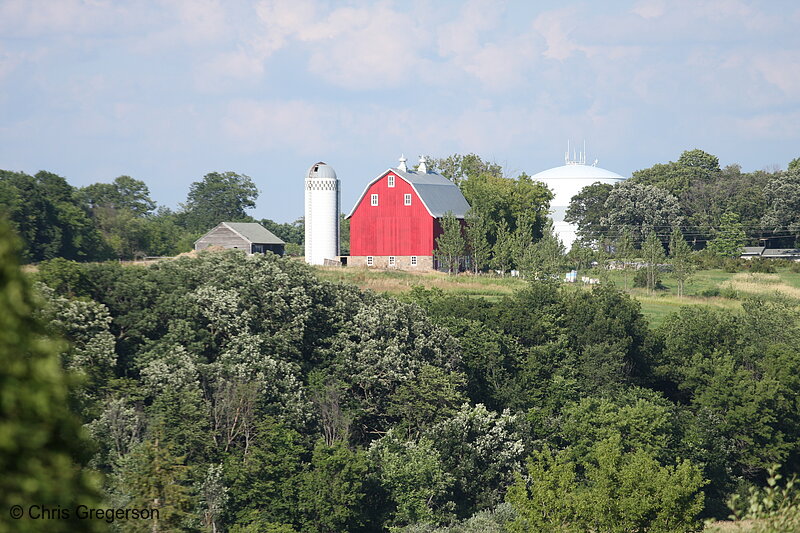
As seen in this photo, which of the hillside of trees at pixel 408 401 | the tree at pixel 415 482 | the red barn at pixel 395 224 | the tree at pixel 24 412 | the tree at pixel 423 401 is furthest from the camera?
the red barn at pixel 395 224

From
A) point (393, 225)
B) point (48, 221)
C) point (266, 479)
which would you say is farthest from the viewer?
point (393, 225)

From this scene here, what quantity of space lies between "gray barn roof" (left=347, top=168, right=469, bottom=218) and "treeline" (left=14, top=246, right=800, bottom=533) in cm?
2781

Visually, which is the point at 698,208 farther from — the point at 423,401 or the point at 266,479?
the point at 266,479

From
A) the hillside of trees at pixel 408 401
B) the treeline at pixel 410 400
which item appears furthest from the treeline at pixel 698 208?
the treeline at pixel 410 400

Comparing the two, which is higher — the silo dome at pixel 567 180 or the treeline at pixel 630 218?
the silo dome at pixel 567 180

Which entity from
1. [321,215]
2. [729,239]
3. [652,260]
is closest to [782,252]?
[729,239]

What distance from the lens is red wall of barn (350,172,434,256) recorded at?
249ft

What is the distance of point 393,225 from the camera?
7650 cm

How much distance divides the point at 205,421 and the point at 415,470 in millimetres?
8114

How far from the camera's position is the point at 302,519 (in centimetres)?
2906

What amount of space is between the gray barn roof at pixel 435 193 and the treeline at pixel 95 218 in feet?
59.9

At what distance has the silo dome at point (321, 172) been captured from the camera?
247ft

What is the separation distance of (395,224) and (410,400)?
134 ft

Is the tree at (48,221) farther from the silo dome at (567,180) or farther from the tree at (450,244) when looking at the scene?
the silo dome at (567,180)
